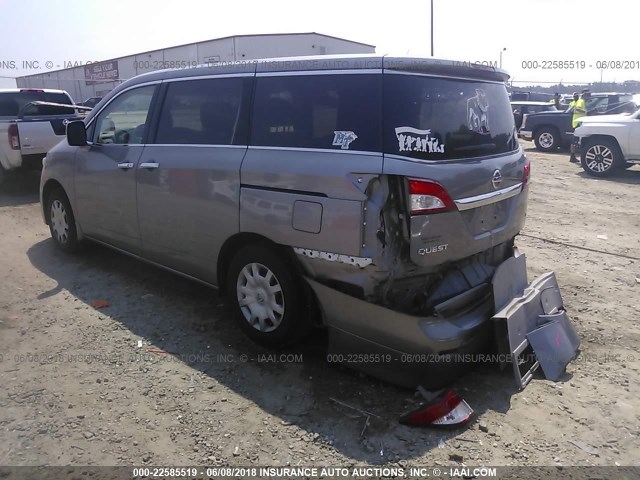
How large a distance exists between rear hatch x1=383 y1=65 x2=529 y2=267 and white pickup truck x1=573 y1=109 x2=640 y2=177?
9.95m

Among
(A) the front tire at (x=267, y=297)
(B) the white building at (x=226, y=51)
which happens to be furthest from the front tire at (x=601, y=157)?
(B) the white building at (x=226, y=51)

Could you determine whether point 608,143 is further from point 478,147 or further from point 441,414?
point 441,414

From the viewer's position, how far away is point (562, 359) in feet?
11.6

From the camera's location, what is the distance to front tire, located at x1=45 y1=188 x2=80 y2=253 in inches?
219

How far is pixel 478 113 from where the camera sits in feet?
11.3

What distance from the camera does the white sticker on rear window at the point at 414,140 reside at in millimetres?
3014

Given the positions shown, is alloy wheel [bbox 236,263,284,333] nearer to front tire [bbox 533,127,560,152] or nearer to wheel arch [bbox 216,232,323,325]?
wheel arch [bbox 216,232,323,325]

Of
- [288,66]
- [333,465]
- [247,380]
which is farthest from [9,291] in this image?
[333,465]

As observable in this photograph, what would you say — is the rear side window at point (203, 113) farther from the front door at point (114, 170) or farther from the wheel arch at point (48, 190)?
the wheel arch at point (48, 190)

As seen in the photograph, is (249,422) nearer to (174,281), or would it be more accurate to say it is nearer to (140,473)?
(140,473)

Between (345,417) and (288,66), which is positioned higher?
(288,66)

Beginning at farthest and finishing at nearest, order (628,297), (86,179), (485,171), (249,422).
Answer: (86,179) < (628,297) < (485,171) < (249,422)

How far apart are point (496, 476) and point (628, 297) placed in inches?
120

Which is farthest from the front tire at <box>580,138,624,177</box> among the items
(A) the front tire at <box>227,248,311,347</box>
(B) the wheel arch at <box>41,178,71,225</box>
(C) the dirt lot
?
(B) the wheel arch at <box>41,178,71,225</box>
